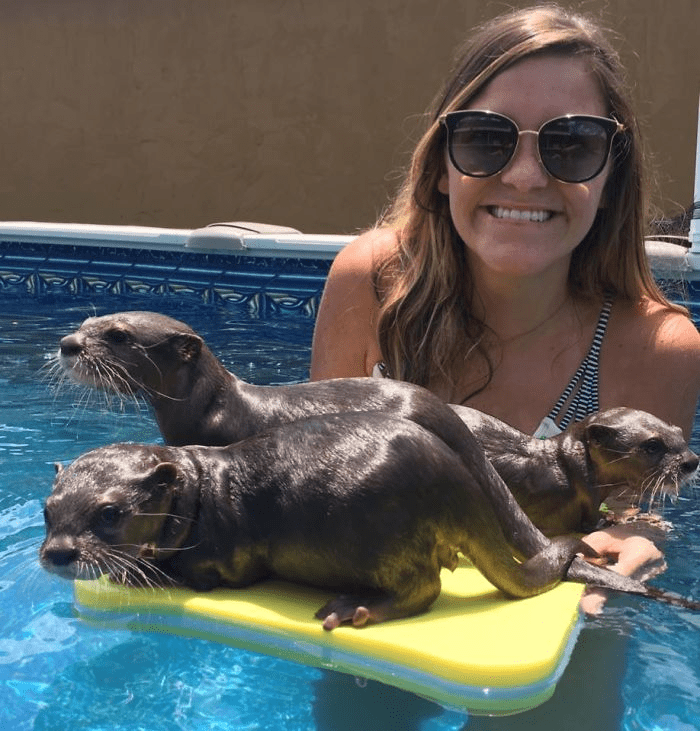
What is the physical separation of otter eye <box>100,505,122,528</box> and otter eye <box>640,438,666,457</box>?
1.40 m

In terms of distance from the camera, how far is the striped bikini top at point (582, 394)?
3.29 metres

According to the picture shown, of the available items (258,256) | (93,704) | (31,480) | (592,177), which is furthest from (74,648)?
(258,256)

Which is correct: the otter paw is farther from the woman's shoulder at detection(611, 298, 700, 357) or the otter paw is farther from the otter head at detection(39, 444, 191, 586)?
the woman's shoulder at detection(611, 298, 700, 357)

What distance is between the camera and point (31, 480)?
4.37 m

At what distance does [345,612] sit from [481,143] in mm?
1515

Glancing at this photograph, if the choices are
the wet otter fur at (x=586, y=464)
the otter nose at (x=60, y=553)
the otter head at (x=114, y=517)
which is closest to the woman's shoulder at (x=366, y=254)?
the wet otter fur at (x=586, y=464)

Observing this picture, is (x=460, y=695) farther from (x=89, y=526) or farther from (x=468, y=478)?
(x=89, y=526)

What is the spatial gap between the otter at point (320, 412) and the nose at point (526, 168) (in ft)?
2.22

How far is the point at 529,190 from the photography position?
2957mm

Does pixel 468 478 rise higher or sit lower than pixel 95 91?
lower

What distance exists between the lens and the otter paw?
1.85 meters

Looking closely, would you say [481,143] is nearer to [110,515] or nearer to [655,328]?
[655,328]

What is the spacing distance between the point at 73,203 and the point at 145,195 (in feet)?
3.61

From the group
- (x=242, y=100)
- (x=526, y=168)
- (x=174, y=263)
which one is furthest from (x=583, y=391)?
(x=242, y=100)
